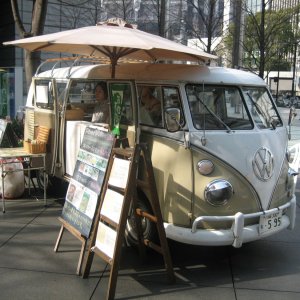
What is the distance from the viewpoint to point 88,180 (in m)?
4.71

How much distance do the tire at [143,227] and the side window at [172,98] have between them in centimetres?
101

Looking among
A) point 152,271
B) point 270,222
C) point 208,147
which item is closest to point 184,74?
point 208,147

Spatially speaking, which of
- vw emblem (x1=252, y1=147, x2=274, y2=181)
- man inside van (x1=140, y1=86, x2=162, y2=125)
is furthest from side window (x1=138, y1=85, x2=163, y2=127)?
vw emblem (x1=252, y1=147, x2=274, y2=181)

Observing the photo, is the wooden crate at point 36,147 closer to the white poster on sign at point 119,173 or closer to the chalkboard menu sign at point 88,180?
the chalkboard menu sign at point 88,180

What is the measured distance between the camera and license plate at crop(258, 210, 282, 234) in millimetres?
4762

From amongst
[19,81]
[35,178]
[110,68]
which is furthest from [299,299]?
[19,81]

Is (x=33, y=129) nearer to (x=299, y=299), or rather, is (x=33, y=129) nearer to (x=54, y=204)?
(x=54, y=204)

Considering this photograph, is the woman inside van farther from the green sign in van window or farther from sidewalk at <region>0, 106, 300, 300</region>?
sidewalk at <region>0, 106, 300, 300</region>

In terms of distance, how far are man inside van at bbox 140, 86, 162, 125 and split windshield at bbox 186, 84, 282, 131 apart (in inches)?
15.8

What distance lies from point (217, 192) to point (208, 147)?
0.46 m

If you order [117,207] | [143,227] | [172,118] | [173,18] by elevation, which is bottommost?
[143,227]

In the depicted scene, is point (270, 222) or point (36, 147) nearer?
point (270, 222)

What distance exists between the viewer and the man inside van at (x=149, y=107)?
5.11 metres

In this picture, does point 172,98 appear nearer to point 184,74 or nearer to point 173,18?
point 184,74
